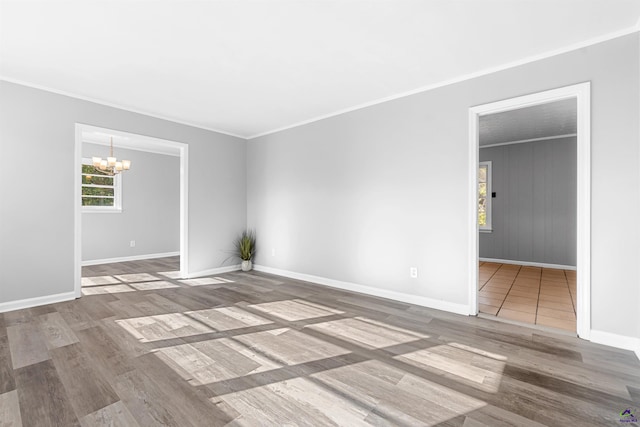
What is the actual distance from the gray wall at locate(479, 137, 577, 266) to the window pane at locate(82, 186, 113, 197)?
826 cm

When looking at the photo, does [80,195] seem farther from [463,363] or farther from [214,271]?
[463,363]

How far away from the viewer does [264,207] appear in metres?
5.33

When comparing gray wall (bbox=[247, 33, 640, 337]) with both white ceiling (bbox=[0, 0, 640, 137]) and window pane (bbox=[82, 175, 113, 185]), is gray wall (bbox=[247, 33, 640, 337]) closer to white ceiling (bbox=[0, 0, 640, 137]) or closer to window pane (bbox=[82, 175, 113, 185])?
white ceiling (bbox=[0, 0, 640, 137])

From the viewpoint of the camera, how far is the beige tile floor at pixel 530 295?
2.99 meters

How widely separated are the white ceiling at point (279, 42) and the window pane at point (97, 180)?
307 cm

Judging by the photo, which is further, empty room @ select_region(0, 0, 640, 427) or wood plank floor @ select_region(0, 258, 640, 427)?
empty room @ select_region(0, 0, 640, 427)

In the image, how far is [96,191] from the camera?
20.1 feet

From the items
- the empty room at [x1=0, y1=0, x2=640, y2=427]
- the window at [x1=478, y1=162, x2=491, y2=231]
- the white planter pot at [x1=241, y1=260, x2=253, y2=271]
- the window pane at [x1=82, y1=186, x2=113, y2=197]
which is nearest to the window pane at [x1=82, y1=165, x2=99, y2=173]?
the window pane at [x1=82, y1=186, x2=113, y2=197]

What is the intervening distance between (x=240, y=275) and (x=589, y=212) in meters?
4.59

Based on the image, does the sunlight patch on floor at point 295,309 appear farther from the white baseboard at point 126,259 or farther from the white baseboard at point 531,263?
the white baseboard at point 531,263

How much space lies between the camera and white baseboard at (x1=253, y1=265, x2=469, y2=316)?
3.13 meters

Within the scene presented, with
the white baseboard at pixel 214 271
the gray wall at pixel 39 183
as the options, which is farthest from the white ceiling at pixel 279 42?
the white baseboard at pixel 214 271

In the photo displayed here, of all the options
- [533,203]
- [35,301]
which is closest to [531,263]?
[533,203]

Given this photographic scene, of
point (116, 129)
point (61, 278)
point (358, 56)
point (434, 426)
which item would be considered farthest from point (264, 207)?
point (434, 426)
